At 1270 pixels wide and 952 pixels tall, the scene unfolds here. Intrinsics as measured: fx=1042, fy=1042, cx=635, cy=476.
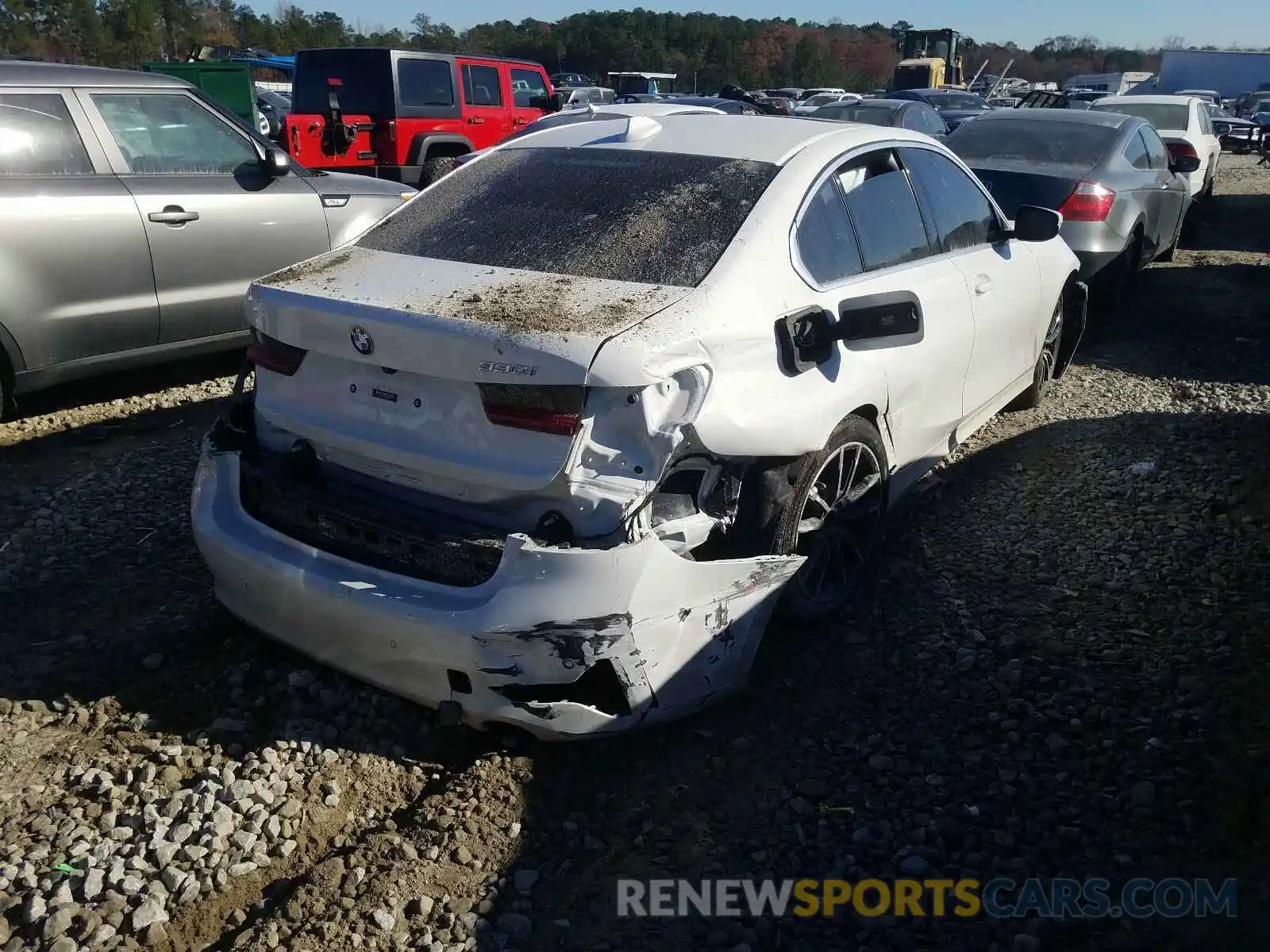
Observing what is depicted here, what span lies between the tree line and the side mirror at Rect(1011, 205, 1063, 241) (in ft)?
117

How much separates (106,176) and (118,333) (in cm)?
82

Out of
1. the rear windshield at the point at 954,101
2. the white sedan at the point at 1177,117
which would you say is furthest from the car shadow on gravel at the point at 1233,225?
the rear windshield at the point at 954,101

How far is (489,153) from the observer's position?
13.5 ft

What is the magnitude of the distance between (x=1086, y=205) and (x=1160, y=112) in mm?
6448

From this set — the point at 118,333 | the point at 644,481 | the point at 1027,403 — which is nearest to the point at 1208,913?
the point at 644,481

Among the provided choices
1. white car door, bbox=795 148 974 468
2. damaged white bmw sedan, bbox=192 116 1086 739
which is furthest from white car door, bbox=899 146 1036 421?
damaged white bmw sedan, bbox=192 116 1086 739

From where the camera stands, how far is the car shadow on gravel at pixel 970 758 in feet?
8.32

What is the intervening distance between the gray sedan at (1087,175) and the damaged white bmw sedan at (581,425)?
4125 millimetres

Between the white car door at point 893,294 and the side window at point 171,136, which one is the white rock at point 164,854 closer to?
the white car door at point 893,294

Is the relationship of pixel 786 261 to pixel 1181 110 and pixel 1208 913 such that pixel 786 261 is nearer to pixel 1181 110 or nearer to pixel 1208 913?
pixel 1208 913

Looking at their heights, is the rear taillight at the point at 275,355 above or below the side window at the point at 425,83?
below

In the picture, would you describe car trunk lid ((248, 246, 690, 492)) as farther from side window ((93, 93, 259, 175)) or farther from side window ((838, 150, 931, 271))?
side window ((93, 93, 259, 175))

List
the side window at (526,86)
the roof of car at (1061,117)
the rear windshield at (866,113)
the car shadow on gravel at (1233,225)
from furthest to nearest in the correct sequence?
the side window at (526,86)
the rear windshield at (866,113)
the car shadow on gravel at (1233,225)
the roof of car at (1061,117)

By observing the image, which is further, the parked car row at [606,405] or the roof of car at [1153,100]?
the roof of car at [1153,100]
